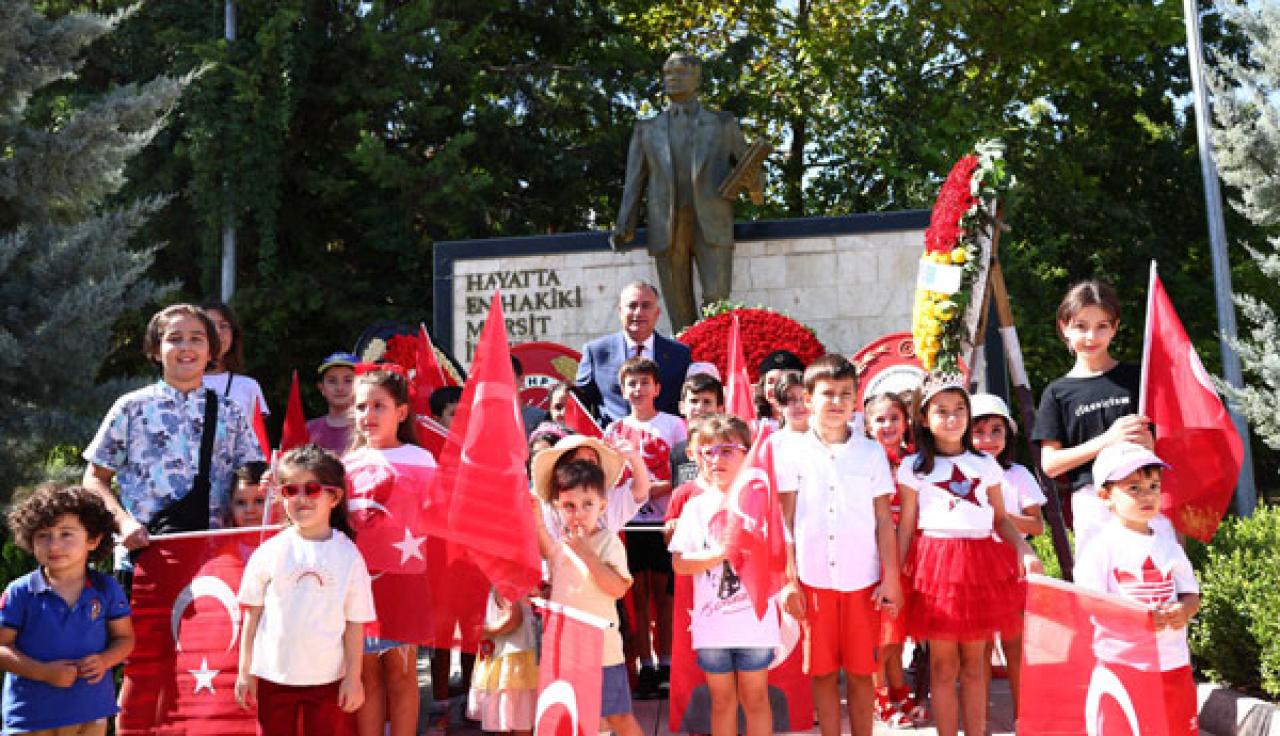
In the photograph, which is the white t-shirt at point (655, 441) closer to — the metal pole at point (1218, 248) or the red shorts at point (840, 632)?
the red shorts at point (840, 632)

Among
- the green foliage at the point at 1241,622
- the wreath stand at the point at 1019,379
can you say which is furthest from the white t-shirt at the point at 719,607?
the green foliage at the point at 1241,622

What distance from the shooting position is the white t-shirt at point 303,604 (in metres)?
4.19

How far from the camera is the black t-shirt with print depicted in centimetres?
489

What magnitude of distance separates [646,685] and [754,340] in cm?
331

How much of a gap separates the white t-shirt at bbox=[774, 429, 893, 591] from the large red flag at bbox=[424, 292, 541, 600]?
3.27 feet

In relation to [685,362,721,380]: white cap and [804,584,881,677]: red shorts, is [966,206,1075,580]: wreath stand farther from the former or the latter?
[685,362,721,380]: white cap

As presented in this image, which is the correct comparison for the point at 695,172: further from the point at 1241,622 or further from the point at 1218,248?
the point at 1218,248

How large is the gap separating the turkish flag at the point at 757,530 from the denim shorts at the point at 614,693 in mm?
526

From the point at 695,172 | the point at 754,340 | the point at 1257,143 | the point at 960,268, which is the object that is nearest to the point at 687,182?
the point at 695,172

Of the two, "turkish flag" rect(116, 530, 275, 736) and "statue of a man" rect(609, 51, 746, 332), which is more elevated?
"statue of a man" rect(609, 51, 746, 332)

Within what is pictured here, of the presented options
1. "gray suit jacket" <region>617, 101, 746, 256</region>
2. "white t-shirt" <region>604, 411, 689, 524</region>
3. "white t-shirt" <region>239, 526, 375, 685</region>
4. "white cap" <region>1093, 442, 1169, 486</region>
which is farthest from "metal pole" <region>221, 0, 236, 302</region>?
"white cap" <region>1093, 442, 1169, 486</region>

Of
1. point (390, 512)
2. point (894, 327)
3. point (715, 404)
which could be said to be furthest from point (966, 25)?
point (390, 512)

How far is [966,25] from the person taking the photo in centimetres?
1991

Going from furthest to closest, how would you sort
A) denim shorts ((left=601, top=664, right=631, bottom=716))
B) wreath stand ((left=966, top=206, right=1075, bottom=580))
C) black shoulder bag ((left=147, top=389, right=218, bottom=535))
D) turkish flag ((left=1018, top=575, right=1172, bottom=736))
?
wreath stand ((left=966, top=206, right=1075, bottom=580))
black shoulder bag ((left=147, top=389, right=218, bottom=535))
denim shorts ((left=601, top=664, right=631, bottom=716))
turkish flag ((left=1018, top=575, right=1172, bottom=736))
